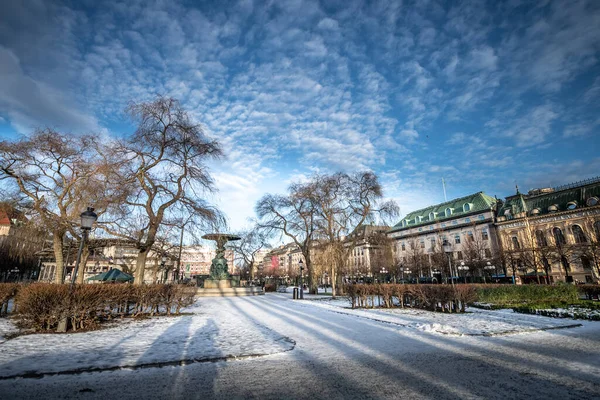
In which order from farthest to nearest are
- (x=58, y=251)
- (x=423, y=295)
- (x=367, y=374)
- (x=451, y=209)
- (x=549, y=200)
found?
(x=451, y=209) → (x=549, y=200) → (x=58, y=251) → (x=423, y=295) → (x=367, y=374)

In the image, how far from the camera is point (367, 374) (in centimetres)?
502

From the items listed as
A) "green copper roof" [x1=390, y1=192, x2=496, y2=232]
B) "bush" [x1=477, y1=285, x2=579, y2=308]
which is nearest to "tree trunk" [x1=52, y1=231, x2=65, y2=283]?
"bush" [x1=477, y1=285, x2=579, y2=308]

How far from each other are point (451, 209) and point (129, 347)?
7187 centimetres

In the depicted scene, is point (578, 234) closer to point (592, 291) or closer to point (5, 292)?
point (592, 291)

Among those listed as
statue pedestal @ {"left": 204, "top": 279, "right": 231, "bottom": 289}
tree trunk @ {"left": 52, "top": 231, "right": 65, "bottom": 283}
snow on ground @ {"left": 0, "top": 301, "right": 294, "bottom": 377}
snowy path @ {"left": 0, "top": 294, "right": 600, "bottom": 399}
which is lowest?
snowy path @ {"left": 0, "top": 294, "right": 600, "bottom": 399}

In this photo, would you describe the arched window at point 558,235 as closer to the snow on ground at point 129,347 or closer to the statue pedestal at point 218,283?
the statue pedestal at point 218,283

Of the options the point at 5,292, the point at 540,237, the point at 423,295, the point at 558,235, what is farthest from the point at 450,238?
the point at 5,292

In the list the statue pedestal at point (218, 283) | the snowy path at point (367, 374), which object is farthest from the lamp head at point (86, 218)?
the statue pedestal at point (218, 283)

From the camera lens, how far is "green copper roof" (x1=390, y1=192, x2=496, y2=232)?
6158 centimetres

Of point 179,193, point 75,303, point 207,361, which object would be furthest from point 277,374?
point 179,193

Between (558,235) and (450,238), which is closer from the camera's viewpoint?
(558,235)

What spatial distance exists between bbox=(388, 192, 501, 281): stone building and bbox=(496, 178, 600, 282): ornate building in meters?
2.90

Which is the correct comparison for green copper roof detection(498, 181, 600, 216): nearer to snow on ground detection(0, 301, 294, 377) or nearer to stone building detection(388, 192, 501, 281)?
stone building detection(388, 192, 501, 281)

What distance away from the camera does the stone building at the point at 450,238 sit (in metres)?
48.5
